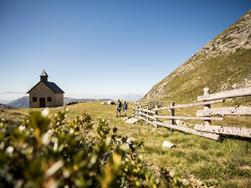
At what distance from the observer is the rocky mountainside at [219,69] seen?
43.0 metres

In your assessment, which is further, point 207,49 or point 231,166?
point 207,49

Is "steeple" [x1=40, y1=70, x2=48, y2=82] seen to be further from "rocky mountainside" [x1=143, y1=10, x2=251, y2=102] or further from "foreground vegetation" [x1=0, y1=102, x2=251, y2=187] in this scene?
"foreground vegetation" [x1=0, y1=102, x2=251, y2=187]

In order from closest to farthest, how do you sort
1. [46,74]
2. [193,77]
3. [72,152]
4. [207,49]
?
1. [72,152]
2. [46,74]
3. [193,77]
4. [207,49]

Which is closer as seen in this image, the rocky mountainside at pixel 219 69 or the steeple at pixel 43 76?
the rocky mountainside at pixel 219 69

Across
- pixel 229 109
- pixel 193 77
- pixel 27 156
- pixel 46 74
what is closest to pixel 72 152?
pixel 27 156

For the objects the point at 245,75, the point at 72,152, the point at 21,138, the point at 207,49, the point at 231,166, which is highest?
the point at 207,49

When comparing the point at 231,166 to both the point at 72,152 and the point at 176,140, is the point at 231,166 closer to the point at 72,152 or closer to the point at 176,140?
the point at 176,140

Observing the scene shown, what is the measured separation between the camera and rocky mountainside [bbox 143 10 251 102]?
43.0 m

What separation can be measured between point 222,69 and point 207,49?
73.8ft

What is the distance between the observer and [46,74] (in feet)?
170

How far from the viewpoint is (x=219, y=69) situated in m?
51.0

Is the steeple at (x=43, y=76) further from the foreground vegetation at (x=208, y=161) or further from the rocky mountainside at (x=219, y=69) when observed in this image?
the foreground vegetation at (x=208, y=161)

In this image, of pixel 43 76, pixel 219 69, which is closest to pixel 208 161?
pixel 219 69

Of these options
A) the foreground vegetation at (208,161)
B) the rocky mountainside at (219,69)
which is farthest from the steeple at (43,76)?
the foreground vegetation at (208,161)
